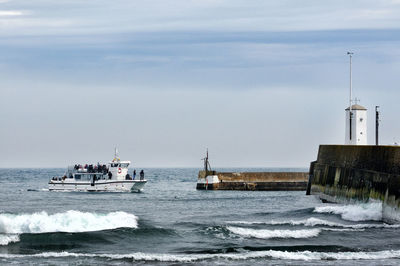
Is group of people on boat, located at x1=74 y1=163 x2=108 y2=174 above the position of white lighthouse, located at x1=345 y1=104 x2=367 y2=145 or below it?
below

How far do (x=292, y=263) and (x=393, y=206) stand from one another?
36.4 ft

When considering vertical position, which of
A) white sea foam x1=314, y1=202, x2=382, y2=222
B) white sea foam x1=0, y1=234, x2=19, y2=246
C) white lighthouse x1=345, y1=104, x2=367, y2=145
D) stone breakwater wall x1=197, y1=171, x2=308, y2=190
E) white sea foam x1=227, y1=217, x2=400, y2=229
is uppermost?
white lighthouse x1=345, y1=104, x2=367, y2=145

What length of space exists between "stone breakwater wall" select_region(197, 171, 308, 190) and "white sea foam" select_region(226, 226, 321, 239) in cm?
4378

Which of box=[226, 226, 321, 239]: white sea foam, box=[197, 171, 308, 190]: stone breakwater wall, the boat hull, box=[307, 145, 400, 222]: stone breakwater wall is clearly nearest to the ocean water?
box=[226, 226, 321, 239]: white sea foam

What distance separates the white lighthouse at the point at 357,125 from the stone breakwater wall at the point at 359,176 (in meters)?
2.31

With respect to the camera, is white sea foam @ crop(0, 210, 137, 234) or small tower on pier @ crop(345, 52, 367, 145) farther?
small tower on pier @ crop(345, 52, 367, 145)

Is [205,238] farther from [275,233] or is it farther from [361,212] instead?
[361,212]

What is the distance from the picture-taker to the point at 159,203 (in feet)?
173

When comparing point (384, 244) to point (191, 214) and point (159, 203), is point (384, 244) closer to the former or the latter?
point (191, 214)

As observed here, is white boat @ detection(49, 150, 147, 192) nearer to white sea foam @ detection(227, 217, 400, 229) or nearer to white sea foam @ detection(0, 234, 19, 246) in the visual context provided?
white sea foam @ detection(227, 217, 400, 229)

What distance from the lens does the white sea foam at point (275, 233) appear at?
94.0ft

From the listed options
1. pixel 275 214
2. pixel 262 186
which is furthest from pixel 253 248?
pixel 262 186

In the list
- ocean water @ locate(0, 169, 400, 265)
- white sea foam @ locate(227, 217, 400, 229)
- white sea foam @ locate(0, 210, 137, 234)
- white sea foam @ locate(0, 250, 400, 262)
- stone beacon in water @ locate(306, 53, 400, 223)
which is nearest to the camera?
white sea foam @ locate(0, 250, 400, 262)

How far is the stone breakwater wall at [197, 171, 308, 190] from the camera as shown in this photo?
7469cm
